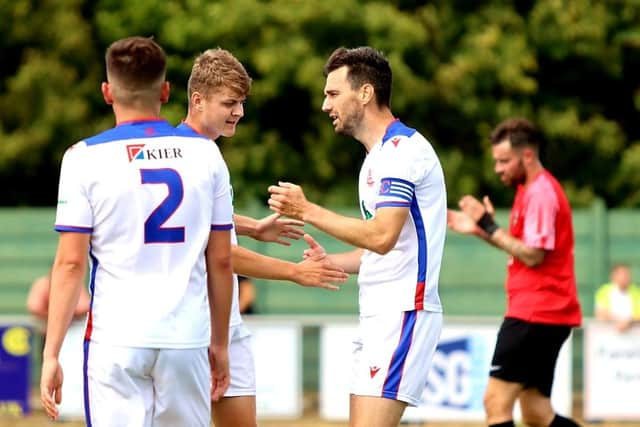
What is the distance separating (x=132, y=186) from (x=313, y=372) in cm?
874

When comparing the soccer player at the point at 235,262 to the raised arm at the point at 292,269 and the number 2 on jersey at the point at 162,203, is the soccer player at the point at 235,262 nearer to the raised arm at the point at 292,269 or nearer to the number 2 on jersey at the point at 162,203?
the raised arm at the point at 292,269

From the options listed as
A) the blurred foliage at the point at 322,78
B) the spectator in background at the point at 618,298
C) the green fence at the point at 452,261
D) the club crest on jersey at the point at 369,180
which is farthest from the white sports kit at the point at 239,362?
the blurred foliage at the point at 322,78

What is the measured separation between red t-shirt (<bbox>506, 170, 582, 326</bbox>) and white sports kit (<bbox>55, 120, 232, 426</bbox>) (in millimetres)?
3792

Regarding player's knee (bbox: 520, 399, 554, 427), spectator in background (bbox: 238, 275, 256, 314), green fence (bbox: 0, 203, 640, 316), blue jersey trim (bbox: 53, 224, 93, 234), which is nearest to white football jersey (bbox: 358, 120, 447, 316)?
blue jersey trim (bbox: 53, 224, 93, 234)

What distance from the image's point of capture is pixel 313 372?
1338cm

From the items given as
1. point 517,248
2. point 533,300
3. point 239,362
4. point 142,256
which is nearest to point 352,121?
point 239,362

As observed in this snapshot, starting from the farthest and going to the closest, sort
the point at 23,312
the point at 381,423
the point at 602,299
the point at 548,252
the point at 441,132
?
the point at 441,132 < the point at 23,312 < the point at 602,299 < the point at 548,252 < the point at 381,423

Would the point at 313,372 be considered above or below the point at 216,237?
below

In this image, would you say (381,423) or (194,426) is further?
(381,423)

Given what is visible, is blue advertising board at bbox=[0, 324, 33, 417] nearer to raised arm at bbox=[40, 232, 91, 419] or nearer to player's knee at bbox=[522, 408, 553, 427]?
player's knee at bbox=[522, 408, 553, 427]

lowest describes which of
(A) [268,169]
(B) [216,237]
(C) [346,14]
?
(B) [216,237]

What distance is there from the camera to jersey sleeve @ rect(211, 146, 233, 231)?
5027 mm

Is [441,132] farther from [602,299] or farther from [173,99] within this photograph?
[602,299]

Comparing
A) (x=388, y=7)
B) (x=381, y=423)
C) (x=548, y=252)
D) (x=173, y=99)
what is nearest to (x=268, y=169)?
(x=173, y=99)
